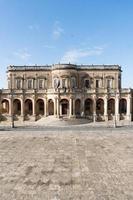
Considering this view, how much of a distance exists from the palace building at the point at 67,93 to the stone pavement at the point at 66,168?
78.1 feet

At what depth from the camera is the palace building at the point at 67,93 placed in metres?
54.1

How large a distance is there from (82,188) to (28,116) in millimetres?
42388

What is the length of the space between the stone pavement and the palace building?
2381 centimetres

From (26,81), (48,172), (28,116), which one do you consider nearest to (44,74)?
(26,81)

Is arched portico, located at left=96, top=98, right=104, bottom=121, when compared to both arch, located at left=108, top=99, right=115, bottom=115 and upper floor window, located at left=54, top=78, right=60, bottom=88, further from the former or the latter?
upper floor window, located at left=54, top=78, right=60, bottom=88

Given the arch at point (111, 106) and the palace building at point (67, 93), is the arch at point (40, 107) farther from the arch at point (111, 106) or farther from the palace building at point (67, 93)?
the arch at point (111, 106)

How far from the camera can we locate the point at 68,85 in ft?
191

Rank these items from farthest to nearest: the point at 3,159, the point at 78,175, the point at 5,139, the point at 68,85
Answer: the point at 68,85
the point at 5,139
the point at 3,159
the point at 78,175

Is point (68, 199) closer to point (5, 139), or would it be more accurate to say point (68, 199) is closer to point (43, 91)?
point (5, 139)

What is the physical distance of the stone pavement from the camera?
1360 cm

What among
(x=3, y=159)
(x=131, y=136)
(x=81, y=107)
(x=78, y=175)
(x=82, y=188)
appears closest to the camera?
(x=82, y=188)

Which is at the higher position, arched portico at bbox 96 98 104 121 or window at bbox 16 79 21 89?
window at bbox 16 79 21 89

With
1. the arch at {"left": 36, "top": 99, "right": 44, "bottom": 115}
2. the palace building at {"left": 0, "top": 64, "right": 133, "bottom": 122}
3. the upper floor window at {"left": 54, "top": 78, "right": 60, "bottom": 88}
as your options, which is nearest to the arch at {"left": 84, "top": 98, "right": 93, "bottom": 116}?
the palace building at {"left": 0, "top": 64, "right": 133, "bottom": 122}

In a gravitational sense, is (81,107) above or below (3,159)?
above
